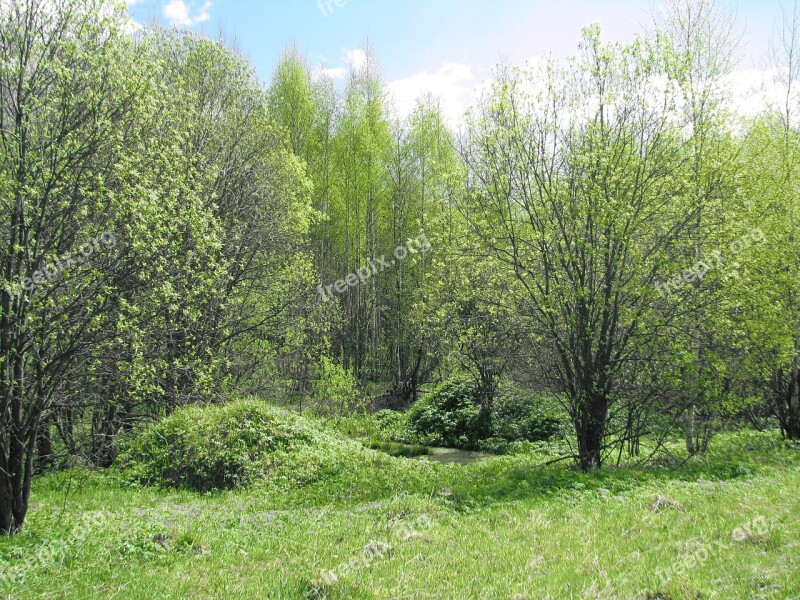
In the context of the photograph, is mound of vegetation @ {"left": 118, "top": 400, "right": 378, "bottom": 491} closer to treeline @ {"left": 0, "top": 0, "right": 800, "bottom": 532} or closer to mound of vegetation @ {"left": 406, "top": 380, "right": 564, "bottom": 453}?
treeline @ {"left": 0, "top": 0, "right": 800, "bottom": 532}

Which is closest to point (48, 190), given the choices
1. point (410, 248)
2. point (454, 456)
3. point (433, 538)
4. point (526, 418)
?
point (433, 538)

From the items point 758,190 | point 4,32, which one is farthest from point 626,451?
point 4,32

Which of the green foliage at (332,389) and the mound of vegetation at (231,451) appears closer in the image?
the mound of vegetation at (231,451)

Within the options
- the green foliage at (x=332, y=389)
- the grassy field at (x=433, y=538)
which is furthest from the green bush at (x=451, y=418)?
the grassy field at (x=433, y=538)

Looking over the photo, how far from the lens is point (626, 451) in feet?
41.2

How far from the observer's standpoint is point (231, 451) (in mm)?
10633

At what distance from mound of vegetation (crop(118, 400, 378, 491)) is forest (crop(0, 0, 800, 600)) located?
0.23 ft

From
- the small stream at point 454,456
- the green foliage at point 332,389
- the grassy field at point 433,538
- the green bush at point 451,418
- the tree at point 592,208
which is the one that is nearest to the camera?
the grassy field at point 433,538

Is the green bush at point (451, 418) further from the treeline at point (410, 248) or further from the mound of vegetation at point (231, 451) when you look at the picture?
the mound of vegetation at point (231, 451)

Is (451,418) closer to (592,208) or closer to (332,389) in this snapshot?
(332,389)

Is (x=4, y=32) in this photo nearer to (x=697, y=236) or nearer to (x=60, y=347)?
(x=60, y=347)

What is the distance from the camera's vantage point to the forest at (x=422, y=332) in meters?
5.76

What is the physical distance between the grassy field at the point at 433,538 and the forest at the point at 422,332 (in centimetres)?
5

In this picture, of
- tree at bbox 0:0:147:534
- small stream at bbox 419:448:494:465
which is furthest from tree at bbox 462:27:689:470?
tree at bbox 0:0:147:534
